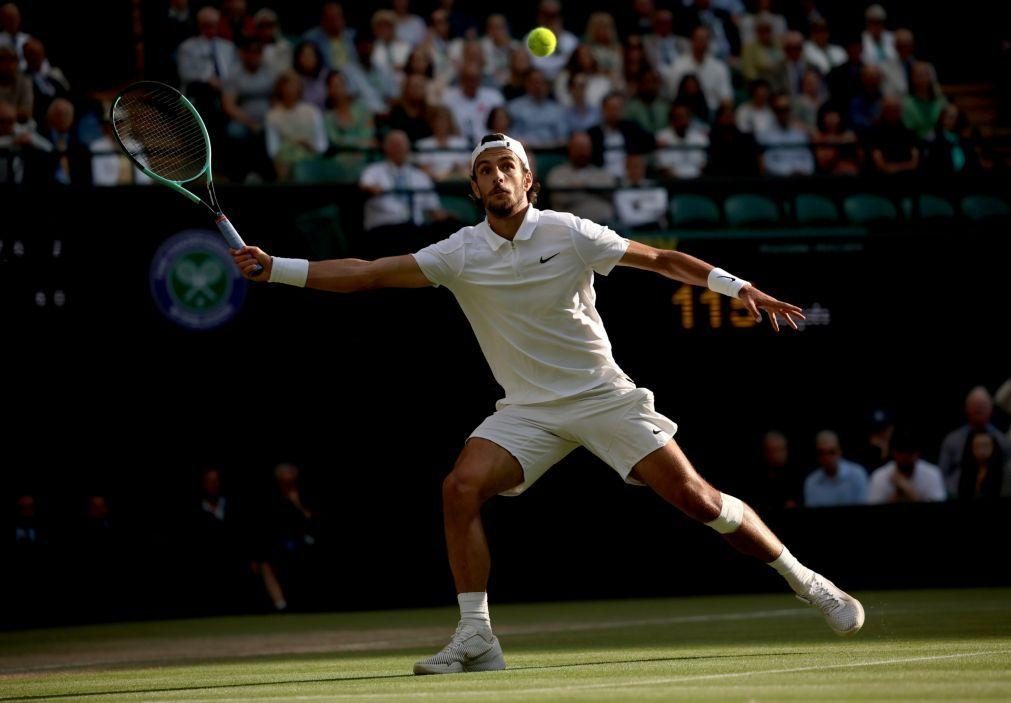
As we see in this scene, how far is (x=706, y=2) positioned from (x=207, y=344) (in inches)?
278

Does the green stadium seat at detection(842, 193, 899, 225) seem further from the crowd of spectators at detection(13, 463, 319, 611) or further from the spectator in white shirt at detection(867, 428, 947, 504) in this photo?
the crowd of spectators at detection(13, 463, 319, 611)

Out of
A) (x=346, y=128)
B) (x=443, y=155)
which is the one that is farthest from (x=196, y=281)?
(x=443, y=155)

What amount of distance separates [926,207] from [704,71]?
2.90 m

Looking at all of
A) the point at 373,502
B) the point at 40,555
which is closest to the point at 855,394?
the point at 373,502

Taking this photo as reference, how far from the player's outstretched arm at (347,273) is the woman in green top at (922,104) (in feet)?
36.7

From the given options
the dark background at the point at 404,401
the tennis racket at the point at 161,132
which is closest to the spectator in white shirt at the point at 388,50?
the dark background at the point at 404,401

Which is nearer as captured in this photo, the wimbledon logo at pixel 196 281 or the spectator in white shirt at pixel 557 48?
the wimbledon logo at pixel 196 281

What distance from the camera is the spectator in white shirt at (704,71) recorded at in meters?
17.6

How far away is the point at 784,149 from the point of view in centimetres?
1664

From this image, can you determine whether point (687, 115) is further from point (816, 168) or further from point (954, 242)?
point (954, 242)

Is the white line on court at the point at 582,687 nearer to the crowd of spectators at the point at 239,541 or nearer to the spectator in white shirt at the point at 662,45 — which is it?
the crowd of spectators at the point at 239,541

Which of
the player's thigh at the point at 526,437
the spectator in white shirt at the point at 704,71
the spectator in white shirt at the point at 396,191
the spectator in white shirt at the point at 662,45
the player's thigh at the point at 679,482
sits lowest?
the player's thigh at the point at 679,482

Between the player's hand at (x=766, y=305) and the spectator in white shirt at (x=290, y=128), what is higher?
the spectator in white shirt at (x=290, y=128)

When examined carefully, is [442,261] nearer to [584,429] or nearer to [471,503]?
[584,429]
